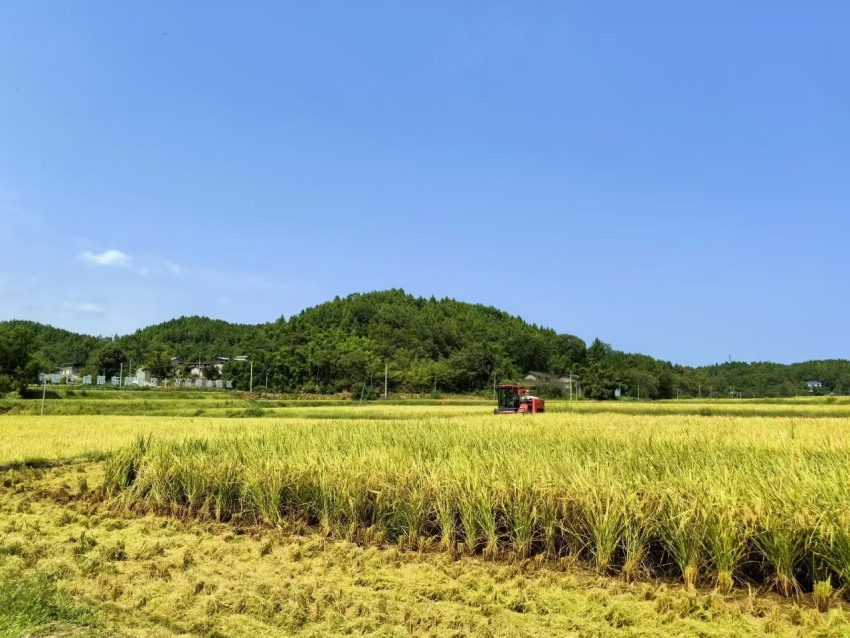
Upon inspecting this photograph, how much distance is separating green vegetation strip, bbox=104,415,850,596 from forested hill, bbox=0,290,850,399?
55745 mm

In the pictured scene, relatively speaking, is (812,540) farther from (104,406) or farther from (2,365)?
(2,365)

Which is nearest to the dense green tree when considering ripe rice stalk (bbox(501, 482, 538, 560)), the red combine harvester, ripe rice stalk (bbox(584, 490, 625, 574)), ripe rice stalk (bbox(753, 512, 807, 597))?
the red combine harvester

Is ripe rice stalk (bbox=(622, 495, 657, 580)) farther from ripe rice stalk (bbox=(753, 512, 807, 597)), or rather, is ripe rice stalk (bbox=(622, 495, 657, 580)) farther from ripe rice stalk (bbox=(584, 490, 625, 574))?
ripe rice stalk (bbox=(753, 512, 807, 597))

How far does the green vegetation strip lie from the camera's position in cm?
535

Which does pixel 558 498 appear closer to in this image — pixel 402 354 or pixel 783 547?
pixel 783 547

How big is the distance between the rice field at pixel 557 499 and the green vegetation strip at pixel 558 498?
0.02 metres

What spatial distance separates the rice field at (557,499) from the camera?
534 cm

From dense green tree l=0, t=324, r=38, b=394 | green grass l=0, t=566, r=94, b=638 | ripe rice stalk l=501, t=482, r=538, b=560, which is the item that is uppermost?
dense green tree l=0, t=324, r=38, b=394

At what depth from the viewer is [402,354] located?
290 feet

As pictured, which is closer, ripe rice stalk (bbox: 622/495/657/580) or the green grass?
the green grass

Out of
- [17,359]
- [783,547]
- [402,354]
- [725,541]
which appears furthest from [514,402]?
[402,354]

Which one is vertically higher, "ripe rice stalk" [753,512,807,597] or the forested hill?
the forested hill

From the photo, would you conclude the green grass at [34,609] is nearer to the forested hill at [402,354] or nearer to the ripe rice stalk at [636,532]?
the ripe rice stalk at [636,532]

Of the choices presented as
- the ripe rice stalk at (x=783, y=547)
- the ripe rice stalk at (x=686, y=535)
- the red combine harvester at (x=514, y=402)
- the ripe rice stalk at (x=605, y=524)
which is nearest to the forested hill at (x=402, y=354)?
the red combine harvester at (x=514, y=402)
